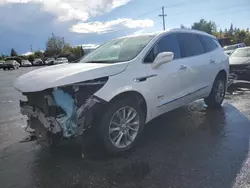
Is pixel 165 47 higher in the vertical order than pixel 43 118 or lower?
higher

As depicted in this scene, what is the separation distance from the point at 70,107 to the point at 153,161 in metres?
1.40

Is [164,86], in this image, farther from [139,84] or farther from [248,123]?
[248,123]

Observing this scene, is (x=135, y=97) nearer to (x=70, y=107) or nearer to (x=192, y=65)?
(x=70, y=107)

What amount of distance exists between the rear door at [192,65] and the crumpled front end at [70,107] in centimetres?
204

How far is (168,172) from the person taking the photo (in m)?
3.32

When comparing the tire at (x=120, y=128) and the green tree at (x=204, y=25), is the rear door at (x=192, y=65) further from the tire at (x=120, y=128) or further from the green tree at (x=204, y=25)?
the green tree at (x=204, y=25)

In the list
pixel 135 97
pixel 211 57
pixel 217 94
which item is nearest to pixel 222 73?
pixel 217 94

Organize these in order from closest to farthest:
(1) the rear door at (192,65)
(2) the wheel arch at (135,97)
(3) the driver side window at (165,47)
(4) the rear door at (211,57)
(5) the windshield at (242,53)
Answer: (2) the wheel arch at (135,97)
(3) the driver side window at (165,47)
(1) the rear door at (192,65)
(4) the rear door at (211,57)
(5) the windshield at (242,53)

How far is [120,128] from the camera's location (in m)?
3.94

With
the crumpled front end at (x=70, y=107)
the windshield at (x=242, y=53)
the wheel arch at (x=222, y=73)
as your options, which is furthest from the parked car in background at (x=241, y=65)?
the crumpled front end at (x=70, y=107)

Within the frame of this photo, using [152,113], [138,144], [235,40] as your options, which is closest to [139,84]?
[152,113]

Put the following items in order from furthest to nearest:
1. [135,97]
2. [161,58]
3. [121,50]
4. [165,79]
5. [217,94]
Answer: [217,94]
[121,50]
[165,79]
[161,58]
[135,97]

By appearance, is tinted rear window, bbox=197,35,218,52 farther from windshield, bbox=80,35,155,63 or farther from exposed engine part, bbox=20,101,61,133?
exposed engine part, bbox=20,101,61,133

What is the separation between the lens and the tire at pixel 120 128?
3.69 metres
